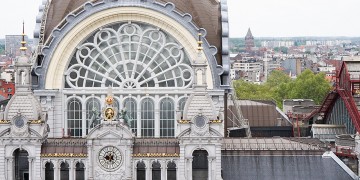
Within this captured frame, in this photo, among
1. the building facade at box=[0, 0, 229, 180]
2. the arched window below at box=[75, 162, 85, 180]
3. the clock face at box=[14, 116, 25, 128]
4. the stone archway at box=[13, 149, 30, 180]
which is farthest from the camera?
the building facade at box=[0, 0, 229, 180]

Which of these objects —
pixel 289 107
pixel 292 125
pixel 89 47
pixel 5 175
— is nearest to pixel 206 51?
pixel 89 47

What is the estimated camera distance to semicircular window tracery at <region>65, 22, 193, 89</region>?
76250 millimetres

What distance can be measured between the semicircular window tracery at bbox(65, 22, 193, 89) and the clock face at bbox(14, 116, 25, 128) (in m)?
12.4

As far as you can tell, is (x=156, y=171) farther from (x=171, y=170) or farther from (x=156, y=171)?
(x=171, y=170)

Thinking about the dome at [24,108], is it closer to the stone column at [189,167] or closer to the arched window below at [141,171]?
the arched window below at [141,171]

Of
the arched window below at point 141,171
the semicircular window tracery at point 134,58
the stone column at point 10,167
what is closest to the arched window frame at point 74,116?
the semicircular window tracery at point 134,58

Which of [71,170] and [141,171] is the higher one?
[71,170]

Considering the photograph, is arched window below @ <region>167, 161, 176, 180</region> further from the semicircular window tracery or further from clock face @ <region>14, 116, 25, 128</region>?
the semicircular window tracery

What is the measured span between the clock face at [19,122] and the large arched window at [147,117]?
13994mm

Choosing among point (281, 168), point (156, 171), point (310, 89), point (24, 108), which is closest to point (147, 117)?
point (156, 171)

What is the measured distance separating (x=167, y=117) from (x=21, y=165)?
48.3 ft

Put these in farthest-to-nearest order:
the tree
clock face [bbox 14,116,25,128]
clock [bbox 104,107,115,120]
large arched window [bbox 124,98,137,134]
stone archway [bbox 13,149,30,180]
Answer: the tree, large arched window [bbox 124,98,137,134], stone archway [bbox 13,149,30,180], clock face [bbox 14,116,25,128], clock [bbox 104,107,115,120]

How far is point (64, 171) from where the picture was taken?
6575cm

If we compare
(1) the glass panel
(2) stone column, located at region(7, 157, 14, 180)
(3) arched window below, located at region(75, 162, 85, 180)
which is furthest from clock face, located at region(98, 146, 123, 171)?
(2) stone column, located at region(7, 157, 14, 180)
